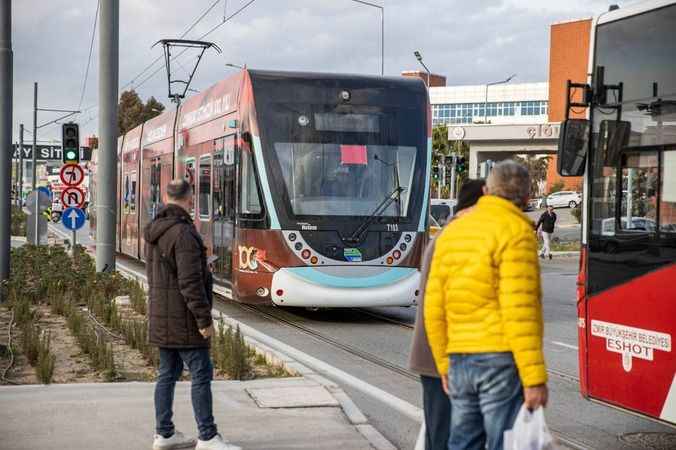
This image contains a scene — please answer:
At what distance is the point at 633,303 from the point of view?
7020 millimetres

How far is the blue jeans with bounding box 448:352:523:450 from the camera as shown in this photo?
461cm

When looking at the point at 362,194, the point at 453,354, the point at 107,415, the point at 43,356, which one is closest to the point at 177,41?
the point at 362,194

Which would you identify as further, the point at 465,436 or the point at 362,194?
the point at 362,194

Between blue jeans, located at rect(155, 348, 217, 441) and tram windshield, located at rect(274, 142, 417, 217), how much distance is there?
24.3 feet

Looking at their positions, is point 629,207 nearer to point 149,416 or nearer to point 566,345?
point 149,416

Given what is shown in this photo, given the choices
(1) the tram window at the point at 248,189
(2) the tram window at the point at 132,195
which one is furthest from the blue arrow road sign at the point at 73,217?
(1) the tram window at the point at 248,189

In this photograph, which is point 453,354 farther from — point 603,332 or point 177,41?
point 177,41

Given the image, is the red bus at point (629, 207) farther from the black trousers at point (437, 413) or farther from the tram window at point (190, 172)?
the tram window at point (190, 172)

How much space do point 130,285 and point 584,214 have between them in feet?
34.3

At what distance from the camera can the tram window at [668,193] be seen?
671 centimetres

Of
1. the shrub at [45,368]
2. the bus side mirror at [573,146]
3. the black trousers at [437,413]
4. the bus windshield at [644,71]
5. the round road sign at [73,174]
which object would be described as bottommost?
the shrub at [45,368]

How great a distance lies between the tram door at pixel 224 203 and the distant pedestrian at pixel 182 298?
8236 millimetres

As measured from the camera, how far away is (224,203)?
611 inches

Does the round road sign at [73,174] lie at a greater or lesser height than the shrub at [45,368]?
greater
